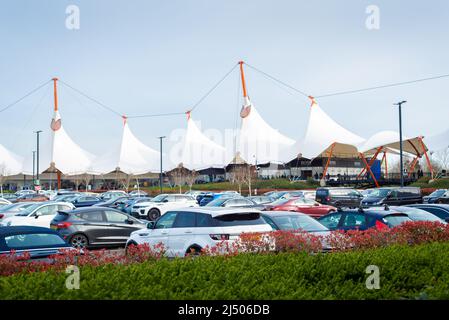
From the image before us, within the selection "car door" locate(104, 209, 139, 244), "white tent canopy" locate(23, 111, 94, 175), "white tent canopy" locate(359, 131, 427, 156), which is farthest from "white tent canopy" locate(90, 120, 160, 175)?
"car door" locate(104, 209, 139, 244)

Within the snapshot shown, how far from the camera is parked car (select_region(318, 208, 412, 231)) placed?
41.7ft

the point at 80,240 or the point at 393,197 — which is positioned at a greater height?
the point at 393,197

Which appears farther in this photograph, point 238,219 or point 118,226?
point 118,226

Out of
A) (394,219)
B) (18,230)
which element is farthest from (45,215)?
(394,219)

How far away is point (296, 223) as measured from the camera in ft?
41.1

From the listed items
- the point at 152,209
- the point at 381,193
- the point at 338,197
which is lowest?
the point at 152,209

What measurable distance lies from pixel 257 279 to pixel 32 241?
5614mm

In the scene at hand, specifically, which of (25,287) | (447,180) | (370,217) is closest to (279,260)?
(25,287)

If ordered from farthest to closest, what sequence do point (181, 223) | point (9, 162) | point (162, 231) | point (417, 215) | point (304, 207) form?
1. point (9, 162)
2. point (304, 207)
3. point (417, 215)
4. point (162, 231)
5. point (181, 223)

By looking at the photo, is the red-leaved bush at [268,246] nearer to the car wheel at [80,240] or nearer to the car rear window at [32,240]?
the car rear window at [32,240]

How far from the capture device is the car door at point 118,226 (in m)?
16.5

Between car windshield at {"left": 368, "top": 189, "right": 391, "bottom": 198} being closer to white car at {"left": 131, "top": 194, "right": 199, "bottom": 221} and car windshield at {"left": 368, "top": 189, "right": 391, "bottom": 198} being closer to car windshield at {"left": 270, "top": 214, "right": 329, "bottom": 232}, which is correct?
white car at {"left": 131, "top": 194, "right": 199, "bottom": 221}

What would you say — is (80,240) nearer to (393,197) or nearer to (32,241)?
(32,241)
